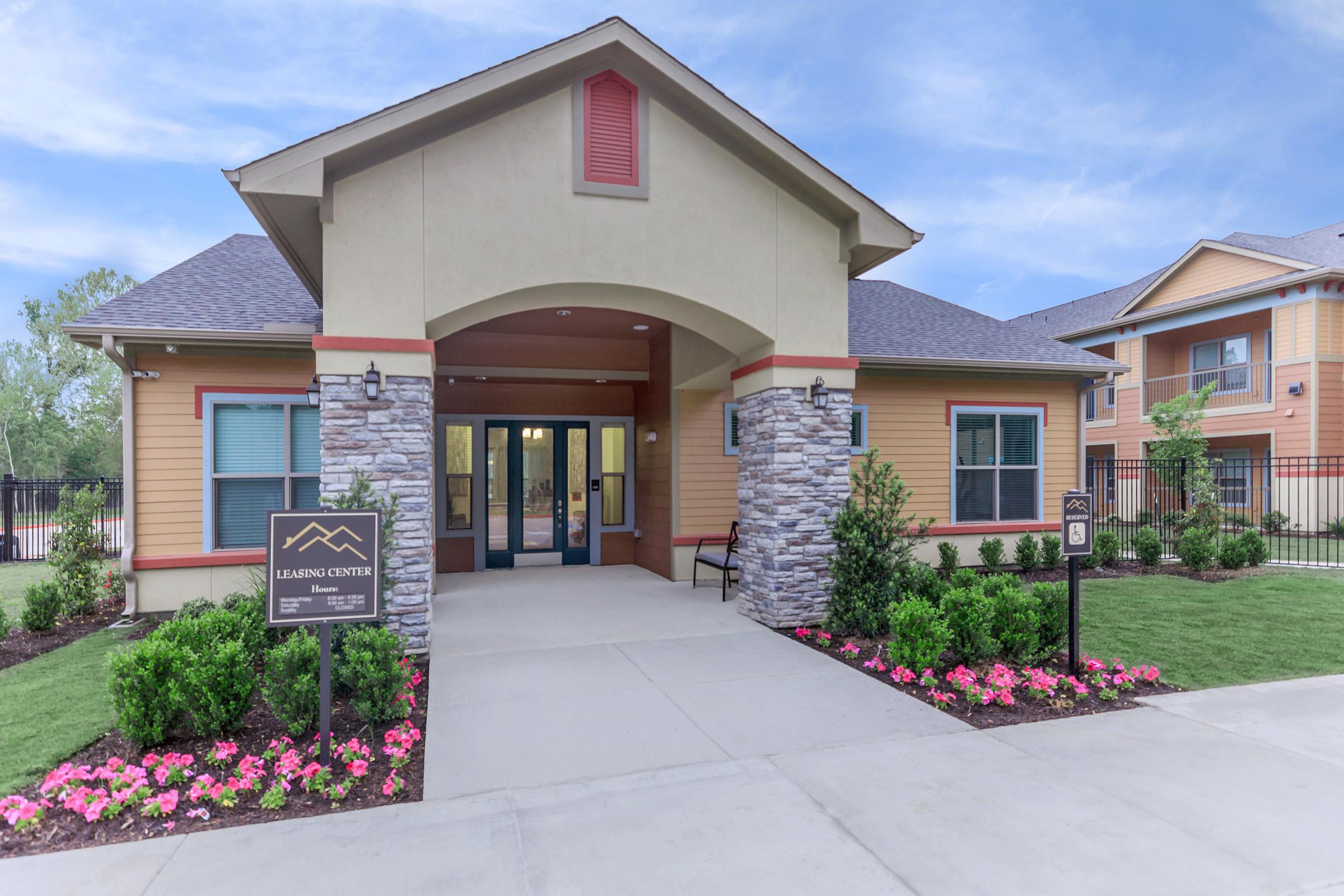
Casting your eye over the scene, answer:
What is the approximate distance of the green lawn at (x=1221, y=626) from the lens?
6012 mm

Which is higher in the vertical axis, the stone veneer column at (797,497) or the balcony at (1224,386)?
the balcony at (1224,386)

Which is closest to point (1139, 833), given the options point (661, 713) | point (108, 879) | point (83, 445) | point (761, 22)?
point (661, 713)

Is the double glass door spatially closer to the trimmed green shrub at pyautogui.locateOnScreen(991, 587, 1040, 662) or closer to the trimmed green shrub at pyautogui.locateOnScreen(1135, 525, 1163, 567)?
the trimmed green shrub at pyautogui.locateOnScreen(991, 587, 1040, 662)

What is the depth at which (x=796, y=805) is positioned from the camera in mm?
3553

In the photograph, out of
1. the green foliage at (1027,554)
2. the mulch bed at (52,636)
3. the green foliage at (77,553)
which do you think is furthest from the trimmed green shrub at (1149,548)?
the green foliage at (77,553)

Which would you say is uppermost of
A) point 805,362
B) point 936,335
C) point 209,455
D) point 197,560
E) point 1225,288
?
point 1225,288

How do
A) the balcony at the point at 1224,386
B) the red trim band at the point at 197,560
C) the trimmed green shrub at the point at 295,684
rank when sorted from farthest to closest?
the balcony at the point at 1224,386
the red trim band at the point at 197,560
the trimmed green shrub at the point at 295,684

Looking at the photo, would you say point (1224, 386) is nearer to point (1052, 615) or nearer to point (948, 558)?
point (948, 558)

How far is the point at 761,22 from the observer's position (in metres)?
30.3

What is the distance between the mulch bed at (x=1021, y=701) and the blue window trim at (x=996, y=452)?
192 inches

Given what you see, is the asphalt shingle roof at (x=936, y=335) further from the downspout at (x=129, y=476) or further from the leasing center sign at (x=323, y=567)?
the downspout at (x=129, y=476)

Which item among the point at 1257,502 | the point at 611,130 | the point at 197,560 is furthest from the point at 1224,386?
the point at 197,560

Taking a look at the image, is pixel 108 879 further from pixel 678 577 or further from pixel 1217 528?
pixel 1217 528

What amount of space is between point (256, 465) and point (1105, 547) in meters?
12.1
